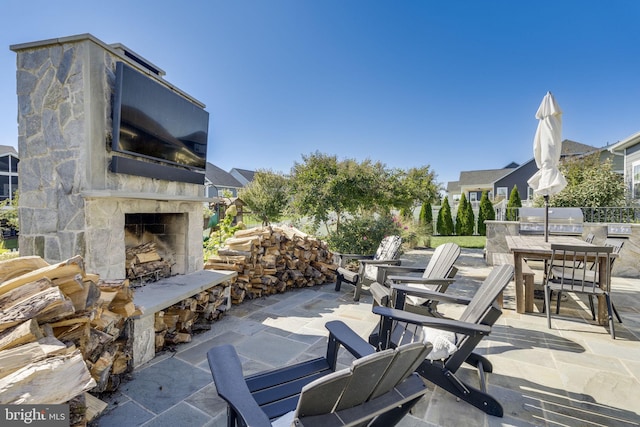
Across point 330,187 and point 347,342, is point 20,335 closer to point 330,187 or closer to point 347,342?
point 347,342

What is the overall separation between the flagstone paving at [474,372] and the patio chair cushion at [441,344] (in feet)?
0.92

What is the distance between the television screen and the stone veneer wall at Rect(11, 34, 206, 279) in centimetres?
12

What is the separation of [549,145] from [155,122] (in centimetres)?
561

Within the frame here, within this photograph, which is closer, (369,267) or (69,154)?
(69,154)

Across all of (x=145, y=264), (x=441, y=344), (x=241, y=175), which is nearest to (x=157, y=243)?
(x=145, y=264)

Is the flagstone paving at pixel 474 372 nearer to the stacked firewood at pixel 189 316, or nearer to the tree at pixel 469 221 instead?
the stacked firewood at pixel 189 316

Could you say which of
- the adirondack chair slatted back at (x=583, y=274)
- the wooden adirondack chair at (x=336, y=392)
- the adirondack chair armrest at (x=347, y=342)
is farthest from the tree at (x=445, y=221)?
the wooden adirondack chair at (x=336, y=392)

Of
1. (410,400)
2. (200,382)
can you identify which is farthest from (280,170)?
(410,400)

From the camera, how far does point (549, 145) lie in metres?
4.74

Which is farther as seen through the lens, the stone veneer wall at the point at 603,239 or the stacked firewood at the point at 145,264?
the stone veneer wall at the point at 603,239

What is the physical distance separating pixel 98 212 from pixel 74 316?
1.30 meters

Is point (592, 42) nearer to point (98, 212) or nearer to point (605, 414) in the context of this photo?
point (605, 414)

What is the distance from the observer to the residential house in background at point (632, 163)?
9461 mm

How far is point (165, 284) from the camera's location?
333 centimetres
